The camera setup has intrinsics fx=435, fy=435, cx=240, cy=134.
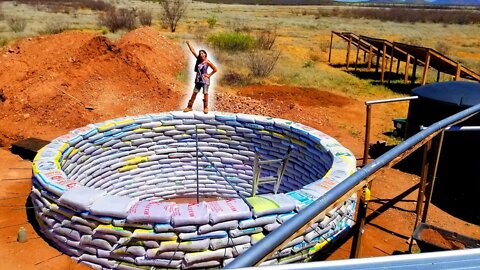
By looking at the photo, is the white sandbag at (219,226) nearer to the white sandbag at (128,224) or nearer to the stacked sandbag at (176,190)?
the stacked sandbag at (176,190)

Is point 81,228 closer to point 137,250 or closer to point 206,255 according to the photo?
point 137,250

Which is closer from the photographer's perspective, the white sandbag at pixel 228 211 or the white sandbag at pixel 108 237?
the white sandbag at pixel 228 211

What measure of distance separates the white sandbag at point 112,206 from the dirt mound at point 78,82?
7.28 meters

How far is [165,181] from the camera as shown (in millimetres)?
8539

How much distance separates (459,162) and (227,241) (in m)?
5.12

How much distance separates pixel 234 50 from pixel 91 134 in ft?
53.9

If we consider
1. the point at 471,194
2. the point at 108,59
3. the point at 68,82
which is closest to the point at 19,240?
the point at 471,194

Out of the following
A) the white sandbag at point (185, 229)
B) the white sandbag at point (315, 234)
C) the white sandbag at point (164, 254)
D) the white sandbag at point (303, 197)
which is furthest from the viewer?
the white sandbag at point (315, 234)

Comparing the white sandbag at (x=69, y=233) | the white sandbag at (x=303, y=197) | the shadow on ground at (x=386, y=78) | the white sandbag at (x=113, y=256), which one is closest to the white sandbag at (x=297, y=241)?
the white sandbag at (x=303, y=197)

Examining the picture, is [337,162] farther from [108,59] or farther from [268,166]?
[108,59]

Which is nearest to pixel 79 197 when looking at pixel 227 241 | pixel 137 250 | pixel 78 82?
pixel 137 250

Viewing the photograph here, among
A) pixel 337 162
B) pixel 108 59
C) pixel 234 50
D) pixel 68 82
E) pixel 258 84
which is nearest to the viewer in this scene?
pixel 337 162

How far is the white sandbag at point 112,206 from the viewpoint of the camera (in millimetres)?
Answer: 4543

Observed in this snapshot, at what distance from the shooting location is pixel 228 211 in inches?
180
